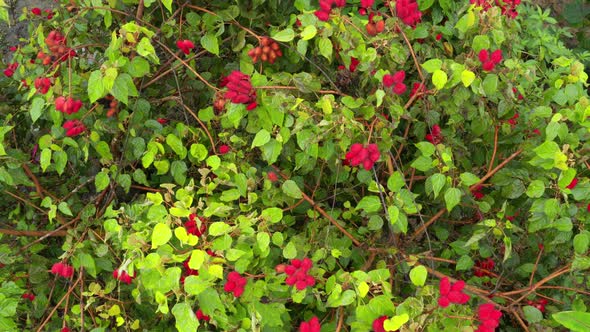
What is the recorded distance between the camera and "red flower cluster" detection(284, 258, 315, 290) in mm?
1449

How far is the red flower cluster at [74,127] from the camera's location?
1.78m

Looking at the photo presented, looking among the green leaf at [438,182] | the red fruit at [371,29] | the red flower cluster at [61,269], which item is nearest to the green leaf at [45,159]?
the red flower cluster at [61,269]

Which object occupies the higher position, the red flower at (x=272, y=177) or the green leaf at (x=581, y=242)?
the red flower at (x=272, y=177)

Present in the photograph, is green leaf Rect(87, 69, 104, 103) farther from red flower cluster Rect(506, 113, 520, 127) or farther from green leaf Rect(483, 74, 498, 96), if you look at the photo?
red flower cluster Rect(506, 113, 520, 127)

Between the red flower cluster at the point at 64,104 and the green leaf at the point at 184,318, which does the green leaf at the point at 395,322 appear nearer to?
the green leaf at the point at 184,318

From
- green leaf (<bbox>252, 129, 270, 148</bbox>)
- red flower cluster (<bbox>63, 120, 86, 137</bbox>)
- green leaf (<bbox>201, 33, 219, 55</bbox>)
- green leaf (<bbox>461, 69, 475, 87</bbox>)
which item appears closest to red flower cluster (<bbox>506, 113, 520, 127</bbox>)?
green leaf (<bbox>461, 69, 475, 87</bbox>)

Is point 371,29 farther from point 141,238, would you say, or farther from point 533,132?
point 141,238

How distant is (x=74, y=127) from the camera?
5.92 ft

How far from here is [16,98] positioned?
7.93 ft

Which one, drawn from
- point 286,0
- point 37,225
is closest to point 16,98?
point 37,225

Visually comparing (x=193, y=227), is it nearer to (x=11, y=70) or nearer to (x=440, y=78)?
(x=440, y=78)

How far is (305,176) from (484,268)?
2.26ft

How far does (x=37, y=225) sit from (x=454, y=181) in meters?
1.59

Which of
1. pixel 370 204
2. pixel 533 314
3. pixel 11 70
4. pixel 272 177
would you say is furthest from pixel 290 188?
pixel 11 70
